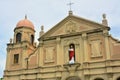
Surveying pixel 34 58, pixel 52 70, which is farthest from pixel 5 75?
pixel 52 70

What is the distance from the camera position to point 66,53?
28422 mm

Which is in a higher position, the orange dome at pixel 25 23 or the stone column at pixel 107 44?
the orange dome at pixel 25 23

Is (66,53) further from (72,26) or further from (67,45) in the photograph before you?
(72,26)

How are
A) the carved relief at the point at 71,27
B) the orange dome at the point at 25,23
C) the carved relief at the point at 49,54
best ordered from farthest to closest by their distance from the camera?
the orange dome at the point at 25,23
the carved relief at the point at 49,54
the carved relief at the point at 71,27

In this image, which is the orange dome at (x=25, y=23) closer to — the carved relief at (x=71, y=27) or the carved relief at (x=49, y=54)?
the carved relief at (x=49, y=54)

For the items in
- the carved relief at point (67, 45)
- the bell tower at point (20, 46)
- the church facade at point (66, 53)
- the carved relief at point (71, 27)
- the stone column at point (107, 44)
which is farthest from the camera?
the bell tower at point (20, 46)

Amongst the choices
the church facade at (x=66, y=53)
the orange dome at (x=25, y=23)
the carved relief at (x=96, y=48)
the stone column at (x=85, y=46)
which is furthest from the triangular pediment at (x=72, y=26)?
the orange dome at (x=25, y=23)

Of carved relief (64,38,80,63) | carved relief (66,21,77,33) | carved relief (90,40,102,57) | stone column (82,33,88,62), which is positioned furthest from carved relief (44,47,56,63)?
carved relief (90,40,102,57)

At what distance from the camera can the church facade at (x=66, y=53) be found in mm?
26073

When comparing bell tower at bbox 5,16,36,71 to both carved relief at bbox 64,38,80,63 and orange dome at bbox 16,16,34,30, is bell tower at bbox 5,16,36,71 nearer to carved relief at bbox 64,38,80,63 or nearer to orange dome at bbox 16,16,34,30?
orange dome at bbox 16,16,34,30

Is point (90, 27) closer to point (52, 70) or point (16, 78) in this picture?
point (52, 70)

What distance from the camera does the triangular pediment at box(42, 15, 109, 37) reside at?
92.1 feet

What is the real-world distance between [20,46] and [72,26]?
25.8 ft

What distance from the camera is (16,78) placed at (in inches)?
1195
